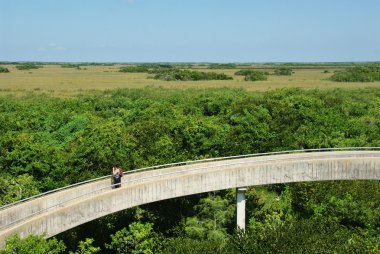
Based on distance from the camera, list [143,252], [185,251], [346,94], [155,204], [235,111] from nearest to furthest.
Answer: [185,251] → [143,252] → [155,204] → [235,111] → [346,94]

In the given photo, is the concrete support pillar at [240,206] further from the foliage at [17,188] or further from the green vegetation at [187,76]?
the green vegetation at [187,76]

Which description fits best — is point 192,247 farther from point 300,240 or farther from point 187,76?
point 187,76

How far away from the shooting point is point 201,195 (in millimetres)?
33562

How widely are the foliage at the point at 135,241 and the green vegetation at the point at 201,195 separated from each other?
59 millimetres

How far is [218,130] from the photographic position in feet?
145

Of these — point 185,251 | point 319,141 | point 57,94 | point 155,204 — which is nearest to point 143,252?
point 185,251

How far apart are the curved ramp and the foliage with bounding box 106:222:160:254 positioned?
153 centimetres

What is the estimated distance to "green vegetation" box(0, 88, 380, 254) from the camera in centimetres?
2443

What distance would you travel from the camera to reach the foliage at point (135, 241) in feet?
85.8

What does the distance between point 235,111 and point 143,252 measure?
31189 mm

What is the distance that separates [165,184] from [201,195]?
545 centimetres

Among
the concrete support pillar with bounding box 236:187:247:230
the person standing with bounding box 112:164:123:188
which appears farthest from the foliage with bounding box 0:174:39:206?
the concrete support pillar with bounding box 236:187:247:230

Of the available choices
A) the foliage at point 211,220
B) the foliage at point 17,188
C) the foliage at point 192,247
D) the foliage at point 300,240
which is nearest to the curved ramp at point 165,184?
the foliage at point 211,220

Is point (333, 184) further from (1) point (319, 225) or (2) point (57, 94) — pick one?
(2) point (57, 94)
